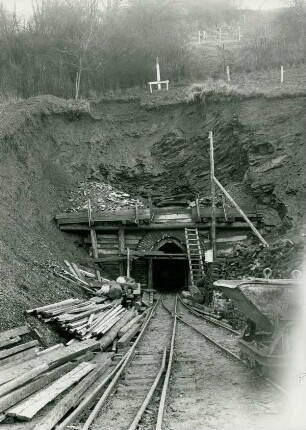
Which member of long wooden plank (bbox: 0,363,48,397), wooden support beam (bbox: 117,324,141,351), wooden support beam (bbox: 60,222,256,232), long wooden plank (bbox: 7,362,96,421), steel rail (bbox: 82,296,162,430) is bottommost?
wooden support beam (bbox: 117,324,141,351)

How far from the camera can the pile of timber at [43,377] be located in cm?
→ 537

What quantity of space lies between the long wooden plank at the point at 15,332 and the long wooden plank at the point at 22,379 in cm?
163

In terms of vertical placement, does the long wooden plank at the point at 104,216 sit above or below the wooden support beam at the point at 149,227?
above

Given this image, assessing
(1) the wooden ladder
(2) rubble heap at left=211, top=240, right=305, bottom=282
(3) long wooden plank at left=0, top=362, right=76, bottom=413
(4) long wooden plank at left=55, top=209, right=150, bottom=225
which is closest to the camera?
(3) long wooden plank at left=0, top=362, right=76, bottom=413

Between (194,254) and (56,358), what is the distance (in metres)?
13.0

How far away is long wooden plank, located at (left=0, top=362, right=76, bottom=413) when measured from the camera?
5.49 meters

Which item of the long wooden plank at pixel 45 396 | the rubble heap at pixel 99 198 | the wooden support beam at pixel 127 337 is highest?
the rubble heap at pixel 99 198

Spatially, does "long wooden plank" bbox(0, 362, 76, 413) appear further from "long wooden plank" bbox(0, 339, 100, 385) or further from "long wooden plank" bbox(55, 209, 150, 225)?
"long wooden plank" bbox(55, 209, 150, 225)

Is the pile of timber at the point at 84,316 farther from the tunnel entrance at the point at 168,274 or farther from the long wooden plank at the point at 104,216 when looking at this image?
the tunnel entrance at the point at 168,274

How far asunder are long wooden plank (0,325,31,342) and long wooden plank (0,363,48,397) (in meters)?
1.63

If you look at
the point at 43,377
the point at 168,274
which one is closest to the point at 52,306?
the point at 43,377

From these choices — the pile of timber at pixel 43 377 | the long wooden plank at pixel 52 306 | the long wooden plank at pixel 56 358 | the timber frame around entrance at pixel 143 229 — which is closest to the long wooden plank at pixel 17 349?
the pile of timber at pixel 43 377

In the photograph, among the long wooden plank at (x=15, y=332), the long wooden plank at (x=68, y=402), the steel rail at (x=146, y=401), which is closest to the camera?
the long wooden plank at (x=68, y=402)

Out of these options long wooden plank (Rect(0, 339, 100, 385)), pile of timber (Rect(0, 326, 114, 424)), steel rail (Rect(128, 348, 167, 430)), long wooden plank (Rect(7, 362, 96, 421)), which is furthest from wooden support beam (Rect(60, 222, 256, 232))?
long wooden plank (Rect(7, 362, 96, 421))
